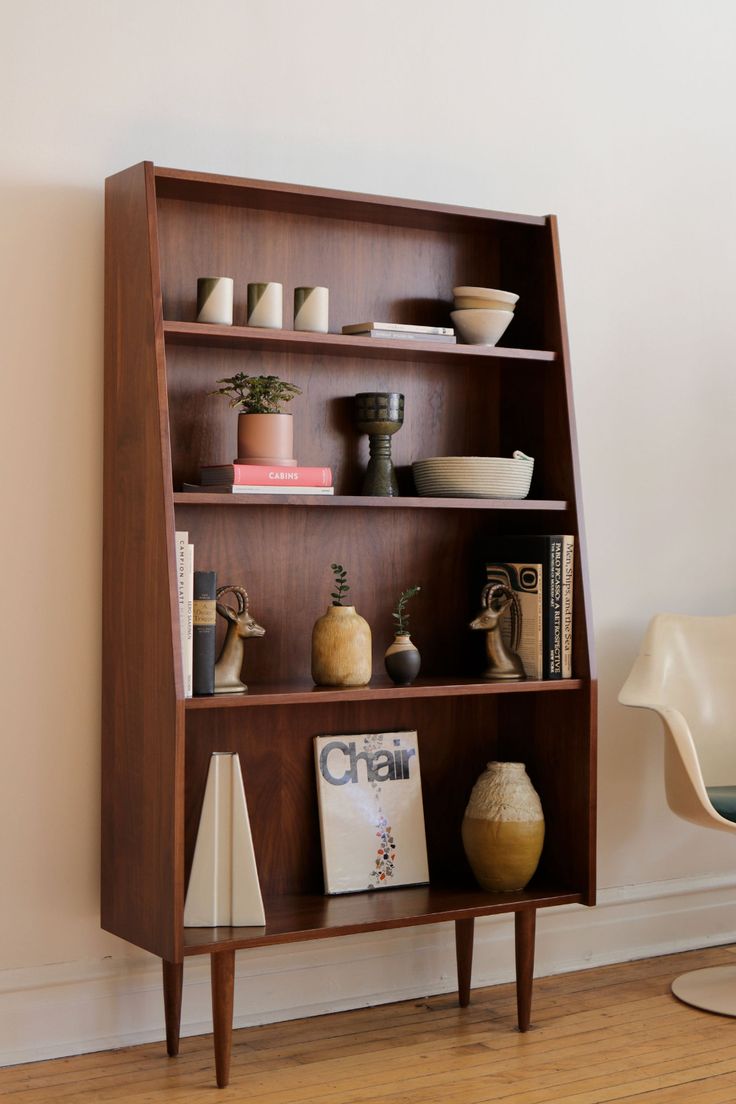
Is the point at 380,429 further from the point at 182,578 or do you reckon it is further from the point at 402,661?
the point at 182,578

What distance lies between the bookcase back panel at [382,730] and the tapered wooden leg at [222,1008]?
318mm

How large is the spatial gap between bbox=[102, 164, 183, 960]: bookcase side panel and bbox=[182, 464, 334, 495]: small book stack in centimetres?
16

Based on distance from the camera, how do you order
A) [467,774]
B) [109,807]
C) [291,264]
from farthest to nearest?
[467,774]
[291,264]
[109,807]

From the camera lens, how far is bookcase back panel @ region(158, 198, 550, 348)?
281 centimetres

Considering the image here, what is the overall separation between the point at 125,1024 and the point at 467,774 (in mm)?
982

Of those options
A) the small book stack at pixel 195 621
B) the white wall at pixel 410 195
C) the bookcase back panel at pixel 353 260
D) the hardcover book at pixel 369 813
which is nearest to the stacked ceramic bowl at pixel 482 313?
the bookcase back panel at pixel 353 260

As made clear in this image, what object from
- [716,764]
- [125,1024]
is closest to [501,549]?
[716,764]

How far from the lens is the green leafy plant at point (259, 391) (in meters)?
2.74

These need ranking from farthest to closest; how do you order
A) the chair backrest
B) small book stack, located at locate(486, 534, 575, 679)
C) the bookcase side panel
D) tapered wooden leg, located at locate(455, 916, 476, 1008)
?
the chair backrest, tapered wooden leg, located at locate(455, 916, 476, 1008), small book stack, located at locate(486, 534, 575, 679), the bookcase side panel

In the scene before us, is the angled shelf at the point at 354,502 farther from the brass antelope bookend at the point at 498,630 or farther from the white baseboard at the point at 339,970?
the white baseboard at the point at 339,970

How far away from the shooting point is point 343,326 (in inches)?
116

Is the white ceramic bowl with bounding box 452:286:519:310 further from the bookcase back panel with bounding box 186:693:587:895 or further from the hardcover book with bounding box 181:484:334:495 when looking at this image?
the bookcase back panel with bounding box 186:693:587:895

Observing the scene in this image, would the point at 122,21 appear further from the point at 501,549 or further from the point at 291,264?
the point at 501,549

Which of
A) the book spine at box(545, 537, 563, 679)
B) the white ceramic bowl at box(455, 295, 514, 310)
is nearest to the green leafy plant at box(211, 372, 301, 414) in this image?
the white ceramic bowl at box(455, 295, 514, 310)
